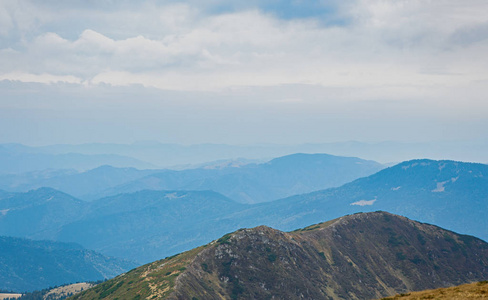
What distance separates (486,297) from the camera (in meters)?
53.2

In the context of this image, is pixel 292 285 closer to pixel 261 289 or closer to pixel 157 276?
pixel 261 289

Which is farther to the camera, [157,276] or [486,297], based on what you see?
[157,276]

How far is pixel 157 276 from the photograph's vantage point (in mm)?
157000

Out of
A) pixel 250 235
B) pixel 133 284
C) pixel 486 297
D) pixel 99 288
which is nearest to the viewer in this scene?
pixel 486 297

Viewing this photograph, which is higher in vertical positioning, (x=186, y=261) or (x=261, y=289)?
(x=186, y=261)

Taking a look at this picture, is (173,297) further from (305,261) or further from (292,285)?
(305,261)

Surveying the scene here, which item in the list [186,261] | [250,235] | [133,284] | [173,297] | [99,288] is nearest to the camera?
[173,297]

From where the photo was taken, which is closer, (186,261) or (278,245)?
(186,261)

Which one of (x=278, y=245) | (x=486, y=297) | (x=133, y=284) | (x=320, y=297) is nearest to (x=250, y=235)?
(x=278, y=245)

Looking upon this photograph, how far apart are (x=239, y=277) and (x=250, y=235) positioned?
84.2 feet

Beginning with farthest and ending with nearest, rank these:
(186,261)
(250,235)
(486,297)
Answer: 1. (250,235)
2. (186,261)
3. (486,297)

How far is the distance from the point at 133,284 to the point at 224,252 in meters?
39.1

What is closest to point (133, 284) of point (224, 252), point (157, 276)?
point (157, 276)

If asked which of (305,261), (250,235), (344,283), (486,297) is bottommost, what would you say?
(344,283)
